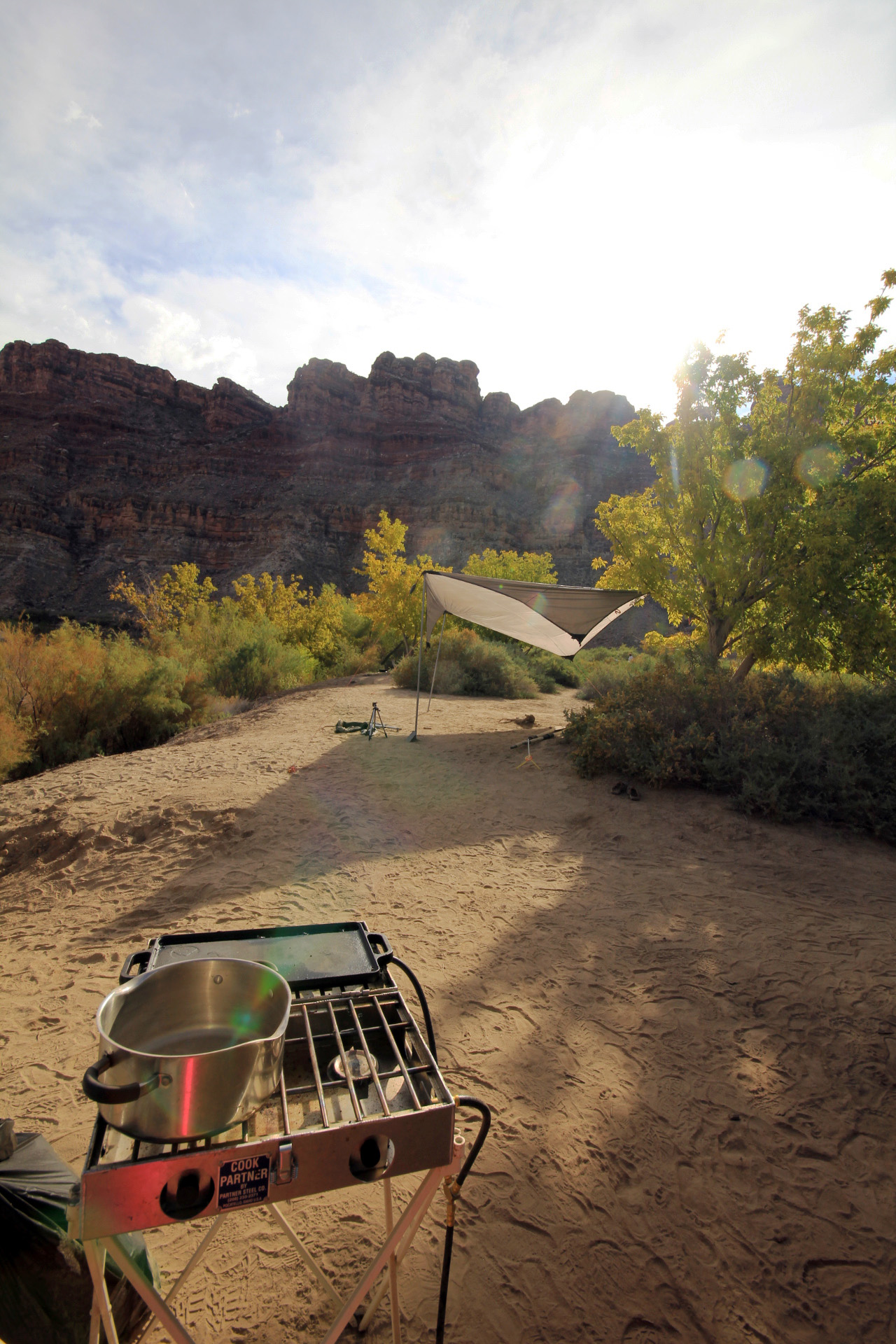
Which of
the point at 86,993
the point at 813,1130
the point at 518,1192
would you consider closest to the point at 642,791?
the point at 813,1130

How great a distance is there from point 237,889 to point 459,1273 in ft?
9.81

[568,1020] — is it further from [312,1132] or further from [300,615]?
[300,615]

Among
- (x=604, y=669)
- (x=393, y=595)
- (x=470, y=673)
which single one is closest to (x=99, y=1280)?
(x=604, y=669)

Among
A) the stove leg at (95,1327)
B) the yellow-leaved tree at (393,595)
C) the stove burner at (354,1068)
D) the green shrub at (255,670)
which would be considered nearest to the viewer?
the stove leg at (95,1327)

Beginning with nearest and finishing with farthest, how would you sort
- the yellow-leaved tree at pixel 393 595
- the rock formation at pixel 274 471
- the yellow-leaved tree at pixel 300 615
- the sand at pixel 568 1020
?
1. the sand at pixel 568 1020
2. the yellow-leaved tree at pixel 393 595
3. the yellow-leaved tree at pixel 300 615
4. the rock formation at pixel 274 471

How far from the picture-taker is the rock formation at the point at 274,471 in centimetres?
4866

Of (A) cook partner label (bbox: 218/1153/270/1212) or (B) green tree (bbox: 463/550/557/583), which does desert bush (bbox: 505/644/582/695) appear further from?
(A) cook partner label (bbox: 218/1153/270/1212)

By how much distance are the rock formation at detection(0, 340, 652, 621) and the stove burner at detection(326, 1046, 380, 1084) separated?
157ft

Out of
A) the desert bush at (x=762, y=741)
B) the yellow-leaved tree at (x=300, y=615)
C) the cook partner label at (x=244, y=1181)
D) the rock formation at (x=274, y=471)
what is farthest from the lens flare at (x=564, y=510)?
the cook partner label at (x=244, y=1181)

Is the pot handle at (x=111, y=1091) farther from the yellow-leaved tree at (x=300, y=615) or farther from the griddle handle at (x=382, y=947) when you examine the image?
the yellow-leaved tree at (x=300, y=615)

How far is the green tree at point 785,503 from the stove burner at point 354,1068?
8.44 metres

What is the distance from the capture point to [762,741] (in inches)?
248

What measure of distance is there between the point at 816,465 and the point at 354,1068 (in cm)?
994

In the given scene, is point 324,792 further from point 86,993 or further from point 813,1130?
point 813,1130
